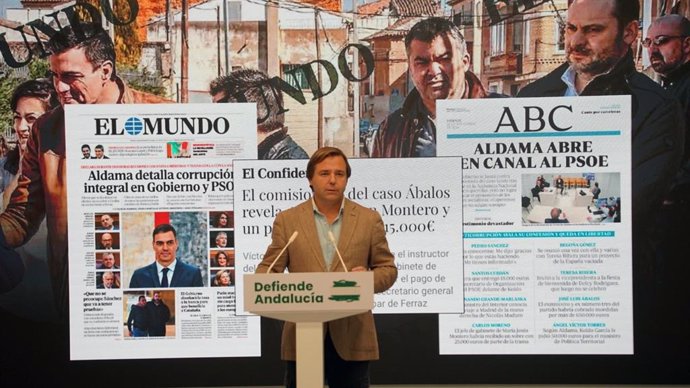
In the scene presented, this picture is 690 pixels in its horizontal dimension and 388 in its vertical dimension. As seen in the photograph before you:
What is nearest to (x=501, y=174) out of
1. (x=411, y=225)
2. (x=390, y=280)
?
(x=411, y=225)

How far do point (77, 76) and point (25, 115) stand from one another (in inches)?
15.0

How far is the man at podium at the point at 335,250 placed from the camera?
287 centimetres

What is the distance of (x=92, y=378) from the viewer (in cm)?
480

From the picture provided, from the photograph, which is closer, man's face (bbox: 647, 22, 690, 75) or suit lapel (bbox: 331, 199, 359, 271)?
suit lapel (bbox: 331, 199, 359, 271)

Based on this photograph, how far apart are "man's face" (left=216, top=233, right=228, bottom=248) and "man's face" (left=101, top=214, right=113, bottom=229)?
62 centimetres

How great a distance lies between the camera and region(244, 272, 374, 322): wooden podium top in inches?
104

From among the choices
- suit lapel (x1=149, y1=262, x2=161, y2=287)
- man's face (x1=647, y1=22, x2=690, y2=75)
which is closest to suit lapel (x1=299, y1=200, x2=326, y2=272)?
suit lapel (x1=149, y1=262, x2=161, y2=287)

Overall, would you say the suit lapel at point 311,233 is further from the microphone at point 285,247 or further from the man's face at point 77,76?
the man's face at point 77,76

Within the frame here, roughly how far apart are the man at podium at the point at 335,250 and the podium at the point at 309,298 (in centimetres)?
20

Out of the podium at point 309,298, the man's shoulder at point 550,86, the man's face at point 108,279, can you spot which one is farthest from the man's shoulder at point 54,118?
the man's shoulder at point 550,86

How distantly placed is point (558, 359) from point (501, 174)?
1137 mm

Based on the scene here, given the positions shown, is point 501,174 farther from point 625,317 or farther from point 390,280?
point 390,280

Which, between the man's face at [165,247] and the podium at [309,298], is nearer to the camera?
the podium at [309,298]

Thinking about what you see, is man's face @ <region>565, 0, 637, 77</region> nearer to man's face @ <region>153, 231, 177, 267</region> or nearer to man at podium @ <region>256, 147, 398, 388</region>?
man at podium @ <region>256, 147, 398, 388</region>
